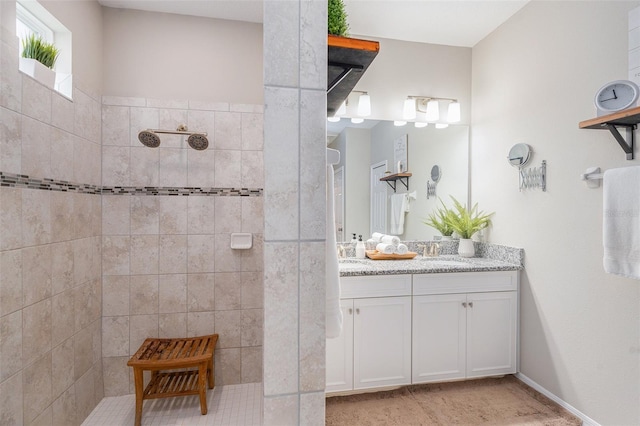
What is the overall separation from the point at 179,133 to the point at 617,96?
7.80ft

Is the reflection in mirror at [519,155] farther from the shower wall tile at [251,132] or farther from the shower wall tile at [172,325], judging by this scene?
the shower wall tile at [172,325]

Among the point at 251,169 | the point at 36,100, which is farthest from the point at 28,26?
the point at 251,169

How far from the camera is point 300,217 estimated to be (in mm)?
651

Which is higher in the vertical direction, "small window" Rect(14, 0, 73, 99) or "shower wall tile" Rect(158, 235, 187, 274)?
"small window" Rect(14, 0, 73, 99)

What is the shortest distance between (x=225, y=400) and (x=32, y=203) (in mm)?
1600

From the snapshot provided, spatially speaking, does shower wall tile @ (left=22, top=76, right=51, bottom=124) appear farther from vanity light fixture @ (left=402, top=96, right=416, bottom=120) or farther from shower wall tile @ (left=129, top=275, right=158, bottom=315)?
vanity light fixture @ (left=402, top=96, right=416, bottom=120)

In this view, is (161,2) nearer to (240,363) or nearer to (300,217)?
(300,217)

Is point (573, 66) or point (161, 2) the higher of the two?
point (161, 2)

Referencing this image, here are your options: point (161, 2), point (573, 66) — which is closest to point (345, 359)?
point (573, 66)

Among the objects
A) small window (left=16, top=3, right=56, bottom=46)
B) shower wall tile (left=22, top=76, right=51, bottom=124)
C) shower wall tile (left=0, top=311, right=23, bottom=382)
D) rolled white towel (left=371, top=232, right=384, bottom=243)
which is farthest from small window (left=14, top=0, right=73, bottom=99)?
rolled white towel (left=371, top=232, right=384, bottom=243)

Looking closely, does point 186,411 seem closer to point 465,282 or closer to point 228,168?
point 228,168

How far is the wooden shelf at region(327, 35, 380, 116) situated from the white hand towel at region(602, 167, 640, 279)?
1304mm

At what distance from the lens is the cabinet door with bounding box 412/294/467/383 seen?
6.77ft

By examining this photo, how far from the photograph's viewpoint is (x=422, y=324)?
207 centimetres
